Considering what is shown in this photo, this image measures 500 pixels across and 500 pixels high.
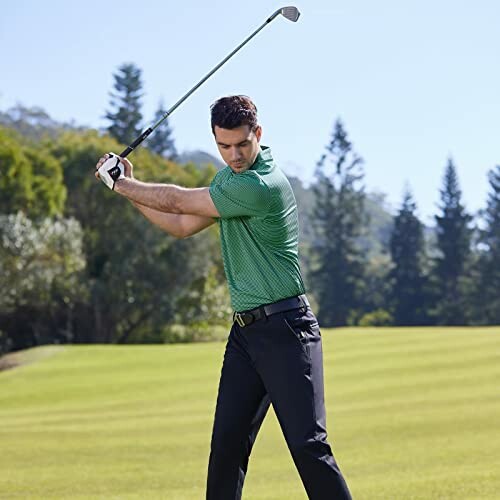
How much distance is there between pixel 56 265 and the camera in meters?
43.3

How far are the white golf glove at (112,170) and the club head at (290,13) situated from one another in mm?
1429

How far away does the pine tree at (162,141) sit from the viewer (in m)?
82.9

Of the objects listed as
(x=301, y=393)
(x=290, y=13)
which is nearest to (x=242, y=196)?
(x=301, y=393)

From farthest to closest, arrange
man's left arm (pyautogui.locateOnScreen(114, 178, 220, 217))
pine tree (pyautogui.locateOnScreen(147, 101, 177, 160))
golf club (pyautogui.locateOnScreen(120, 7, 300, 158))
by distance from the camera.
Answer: pine tree (pyautogui.locateOnScreen(147, 101, 177, 160)) → golf club (pyautogui.locateOnScreen(120, 7, 300, 158)) → man's left arm (pyautogui.locateOnScreen(114, 178, 220, 217))

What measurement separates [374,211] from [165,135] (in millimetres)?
66004

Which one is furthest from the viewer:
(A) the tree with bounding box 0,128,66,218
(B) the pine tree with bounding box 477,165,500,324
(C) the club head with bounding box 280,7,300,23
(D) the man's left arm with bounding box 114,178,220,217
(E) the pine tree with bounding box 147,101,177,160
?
(E) the pine tree with bounding box 147,101,177,160

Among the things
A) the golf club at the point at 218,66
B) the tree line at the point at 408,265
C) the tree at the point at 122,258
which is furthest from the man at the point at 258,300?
the tree line at the point at 408,265

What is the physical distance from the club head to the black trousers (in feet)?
5.93

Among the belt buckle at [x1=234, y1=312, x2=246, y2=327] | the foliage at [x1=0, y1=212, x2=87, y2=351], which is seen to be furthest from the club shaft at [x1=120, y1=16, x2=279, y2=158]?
the foliage at [x1=0, y1=212, x2=87, y2=351]

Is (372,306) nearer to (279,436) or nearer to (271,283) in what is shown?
(279,436)

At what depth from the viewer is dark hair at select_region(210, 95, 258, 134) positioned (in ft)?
14.6

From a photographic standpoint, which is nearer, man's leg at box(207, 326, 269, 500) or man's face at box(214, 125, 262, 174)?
man's face at box(214, 125, 262, 174)

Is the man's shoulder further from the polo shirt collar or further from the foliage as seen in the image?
the foliage

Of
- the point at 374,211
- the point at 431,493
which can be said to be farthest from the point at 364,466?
the point at 374,211
